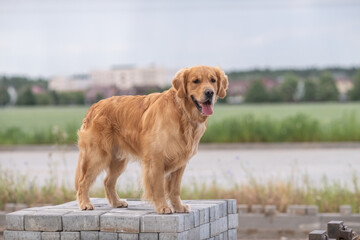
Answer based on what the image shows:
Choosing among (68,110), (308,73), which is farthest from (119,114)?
(68,110)

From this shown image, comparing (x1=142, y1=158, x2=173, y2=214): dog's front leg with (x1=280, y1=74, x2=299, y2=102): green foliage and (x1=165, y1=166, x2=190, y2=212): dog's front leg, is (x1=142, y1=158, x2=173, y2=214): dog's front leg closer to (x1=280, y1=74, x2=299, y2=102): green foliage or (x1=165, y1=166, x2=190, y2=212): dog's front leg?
(x1=165, y1=166, x2=190, y2=212): dog's front leg

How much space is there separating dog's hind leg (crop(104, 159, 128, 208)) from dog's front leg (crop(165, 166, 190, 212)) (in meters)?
0.68

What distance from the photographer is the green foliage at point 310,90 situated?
27.3 m

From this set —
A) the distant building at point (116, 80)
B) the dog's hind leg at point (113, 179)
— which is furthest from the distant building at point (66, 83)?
the dog's hind leg at point (113, 179)

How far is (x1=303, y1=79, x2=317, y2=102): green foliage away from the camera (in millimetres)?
27328

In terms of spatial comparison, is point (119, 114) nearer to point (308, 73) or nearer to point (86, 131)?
point (86, 131)

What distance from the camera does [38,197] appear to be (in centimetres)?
1048

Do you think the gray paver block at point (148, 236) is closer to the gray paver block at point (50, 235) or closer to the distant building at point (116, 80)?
the gray paver block at point (50, 235)

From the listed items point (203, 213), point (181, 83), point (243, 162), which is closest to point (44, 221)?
point (203, 213)

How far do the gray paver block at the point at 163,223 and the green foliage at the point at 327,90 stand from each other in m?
21.0

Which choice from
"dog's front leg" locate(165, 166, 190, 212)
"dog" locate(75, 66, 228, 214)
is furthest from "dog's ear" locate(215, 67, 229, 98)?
"dog's front leg" locate(165, 166, 190, 212)

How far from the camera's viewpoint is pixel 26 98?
31.1 metres

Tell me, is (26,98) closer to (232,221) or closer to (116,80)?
(116,80)

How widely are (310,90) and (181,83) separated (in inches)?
839
